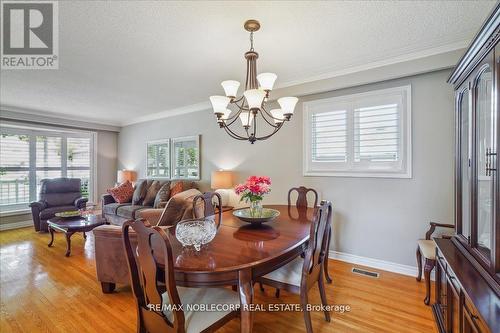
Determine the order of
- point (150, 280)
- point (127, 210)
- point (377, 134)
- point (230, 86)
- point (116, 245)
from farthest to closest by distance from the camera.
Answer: point (127, 210) → point (377, 134) → point (116, 245) → point (230, 86) → point (150, 280)

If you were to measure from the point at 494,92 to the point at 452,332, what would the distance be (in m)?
1.46

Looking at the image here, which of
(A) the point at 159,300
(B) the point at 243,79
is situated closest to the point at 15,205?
(B) the point at 243,79

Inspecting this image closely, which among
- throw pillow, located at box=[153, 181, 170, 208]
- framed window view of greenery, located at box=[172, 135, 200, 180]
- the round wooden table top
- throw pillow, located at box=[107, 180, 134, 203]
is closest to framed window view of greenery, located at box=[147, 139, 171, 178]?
framed window view of greenery, located at box=[172, 135, 200, 180]

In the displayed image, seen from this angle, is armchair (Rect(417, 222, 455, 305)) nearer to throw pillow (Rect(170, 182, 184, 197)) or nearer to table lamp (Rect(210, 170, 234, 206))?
table lamp (Rect(210, 170, 234, 206))

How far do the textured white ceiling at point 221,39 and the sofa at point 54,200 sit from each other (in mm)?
2042

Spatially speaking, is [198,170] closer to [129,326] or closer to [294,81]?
[294,81]

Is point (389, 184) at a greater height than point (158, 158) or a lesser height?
lesser

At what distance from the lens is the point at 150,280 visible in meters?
1.22

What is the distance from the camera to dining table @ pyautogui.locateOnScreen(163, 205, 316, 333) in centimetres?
125

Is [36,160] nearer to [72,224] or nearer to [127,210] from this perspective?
[127,210]

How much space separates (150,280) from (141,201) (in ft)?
13.3

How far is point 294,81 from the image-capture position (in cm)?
349

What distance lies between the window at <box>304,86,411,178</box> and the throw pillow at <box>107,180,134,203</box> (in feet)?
12.7

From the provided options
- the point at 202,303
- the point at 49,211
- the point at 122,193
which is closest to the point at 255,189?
the point at 202,303
